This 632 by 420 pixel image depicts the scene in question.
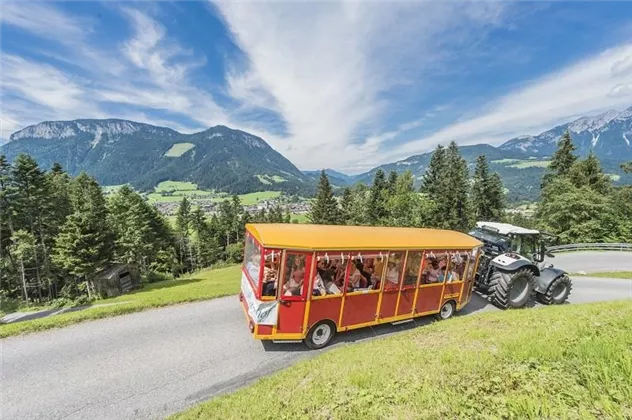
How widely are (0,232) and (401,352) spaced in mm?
44391

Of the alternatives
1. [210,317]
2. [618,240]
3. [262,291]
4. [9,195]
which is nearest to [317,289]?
[262,291]

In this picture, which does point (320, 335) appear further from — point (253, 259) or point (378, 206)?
point (378, 206)

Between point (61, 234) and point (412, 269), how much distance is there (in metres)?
32.9

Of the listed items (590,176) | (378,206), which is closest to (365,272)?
(590,176)

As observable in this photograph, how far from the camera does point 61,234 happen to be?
27.4 metres

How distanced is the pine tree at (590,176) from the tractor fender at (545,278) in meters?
38.6

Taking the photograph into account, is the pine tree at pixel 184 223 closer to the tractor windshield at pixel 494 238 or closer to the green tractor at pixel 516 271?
the tractor windshield at pixel 494 238

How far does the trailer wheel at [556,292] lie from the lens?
12344 mm

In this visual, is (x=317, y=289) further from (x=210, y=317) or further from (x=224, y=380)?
(x=210, y=317)

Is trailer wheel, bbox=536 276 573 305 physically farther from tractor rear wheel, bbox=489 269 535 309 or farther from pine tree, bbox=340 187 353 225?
pine tree, bbox=340 187 353 225

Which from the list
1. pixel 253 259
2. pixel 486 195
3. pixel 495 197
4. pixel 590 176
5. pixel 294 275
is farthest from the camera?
pixel 486 195

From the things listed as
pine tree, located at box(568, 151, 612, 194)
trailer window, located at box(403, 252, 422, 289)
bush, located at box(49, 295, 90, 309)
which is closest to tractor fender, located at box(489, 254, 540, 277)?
trailer window, located at box(403, 252, 422, 289)

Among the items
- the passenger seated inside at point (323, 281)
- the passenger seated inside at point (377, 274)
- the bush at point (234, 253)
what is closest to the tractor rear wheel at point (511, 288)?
the passenger seated inside at point (377, 274)

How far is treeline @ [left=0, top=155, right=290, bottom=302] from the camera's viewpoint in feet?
89.0
